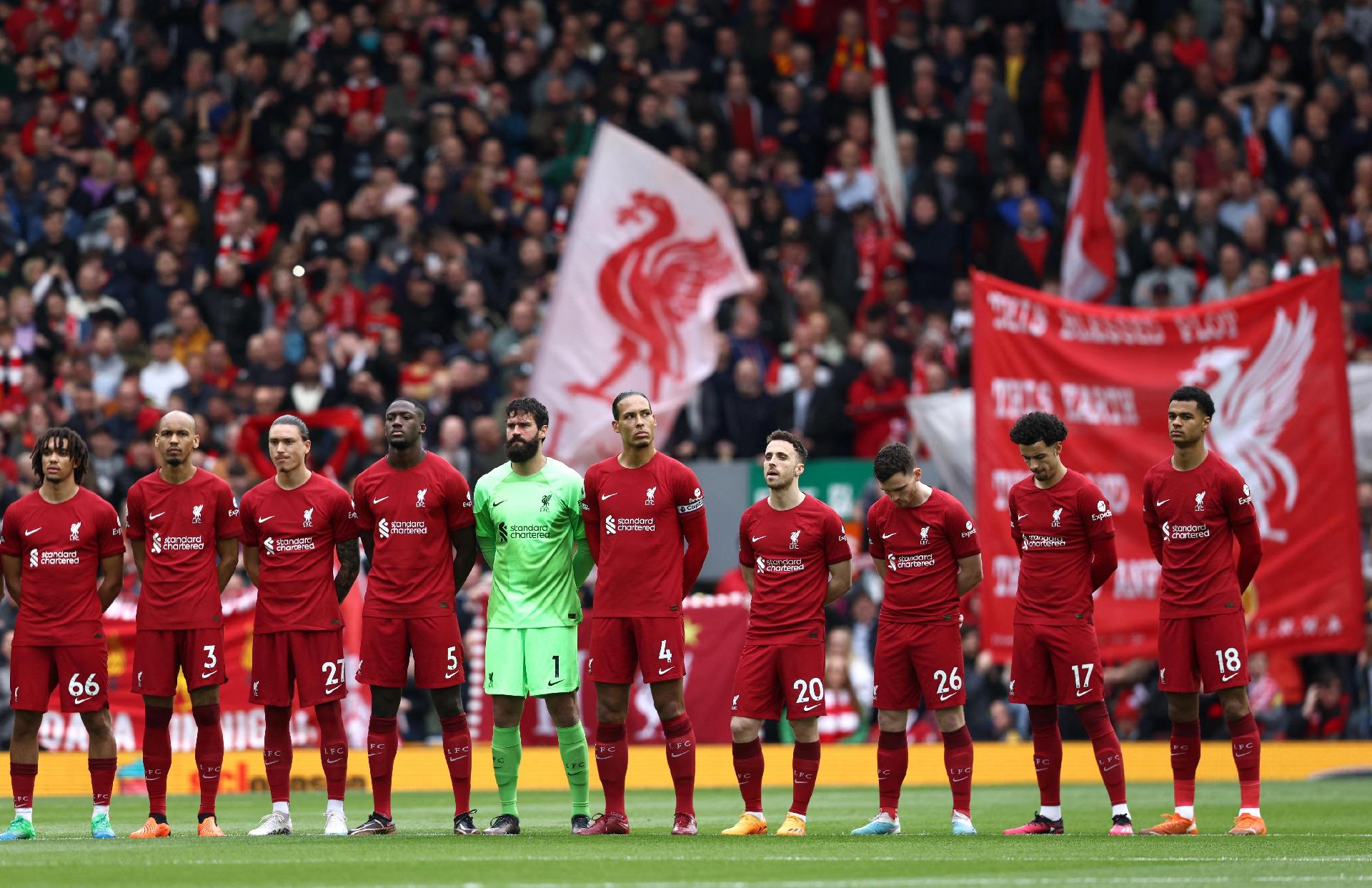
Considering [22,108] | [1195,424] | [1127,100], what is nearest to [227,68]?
[22,108]

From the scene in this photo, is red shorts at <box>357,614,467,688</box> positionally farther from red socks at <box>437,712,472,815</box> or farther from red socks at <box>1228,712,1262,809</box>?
red socks at <box>1228,712,1262,809</box>

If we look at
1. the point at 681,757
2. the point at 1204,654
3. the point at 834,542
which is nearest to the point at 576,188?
the point at 834,542

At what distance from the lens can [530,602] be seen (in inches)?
537

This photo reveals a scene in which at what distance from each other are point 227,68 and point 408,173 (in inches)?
144

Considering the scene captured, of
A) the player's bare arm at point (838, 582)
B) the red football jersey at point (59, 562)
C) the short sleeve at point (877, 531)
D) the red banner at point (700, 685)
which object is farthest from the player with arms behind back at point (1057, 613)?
the red banner at point (700, 685)

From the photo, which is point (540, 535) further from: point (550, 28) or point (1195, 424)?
point (550, 28)

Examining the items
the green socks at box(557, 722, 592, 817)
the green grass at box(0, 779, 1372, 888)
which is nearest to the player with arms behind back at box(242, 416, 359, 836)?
the green grass at box(0, 779, 1372, 888)

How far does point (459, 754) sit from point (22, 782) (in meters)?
2.82

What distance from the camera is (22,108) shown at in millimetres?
27844

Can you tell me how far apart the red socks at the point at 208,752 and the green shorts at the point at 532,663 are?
6.03ft

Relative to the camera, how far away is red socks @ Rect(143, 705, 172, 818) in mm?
13875

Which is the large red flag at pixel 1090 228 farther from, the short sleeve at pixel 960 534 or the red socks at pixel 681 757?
the red socks at pixel 681 757

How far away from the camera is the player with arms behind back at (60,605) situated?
44.9 feet

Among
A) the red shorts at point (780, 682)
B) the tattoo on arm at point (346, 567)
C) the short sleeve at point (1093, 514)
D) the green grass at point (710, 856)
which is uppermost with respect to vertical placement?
the short sleeve at point (1093, 514)
